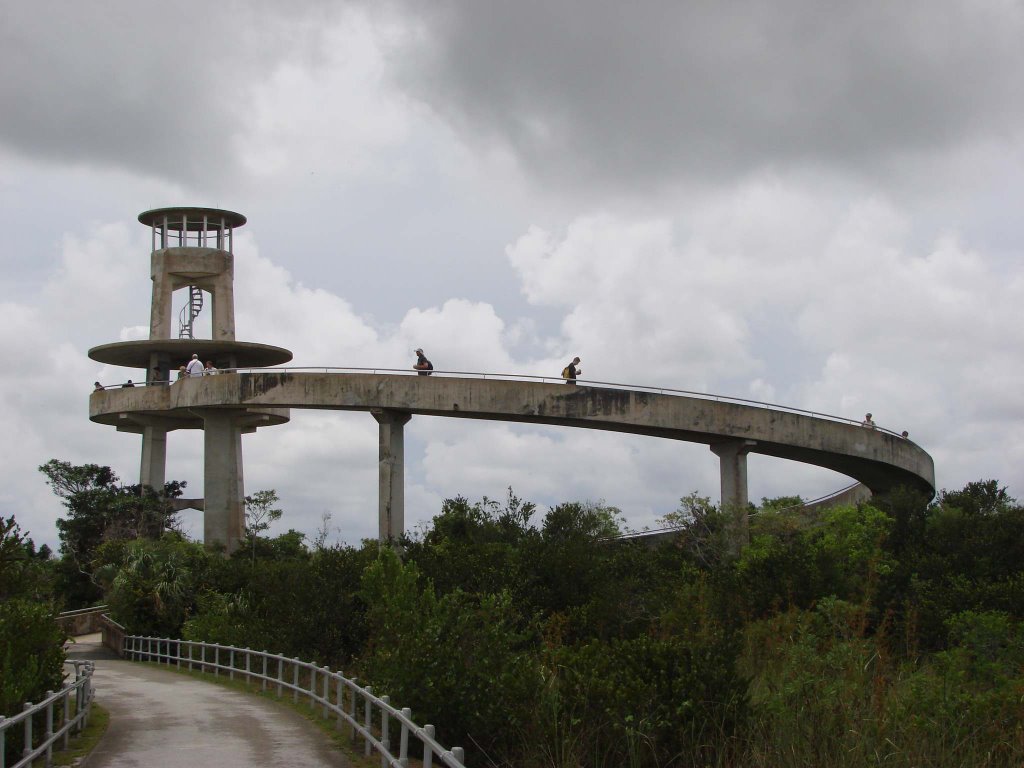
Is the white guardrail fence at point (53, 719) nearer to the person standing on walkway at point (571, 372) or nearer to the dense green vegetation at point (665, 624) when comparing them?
the dense green vegetation at point (665, 624)

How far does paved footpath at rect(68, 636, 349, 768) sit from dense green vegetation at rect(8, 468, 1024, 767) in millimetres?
1513

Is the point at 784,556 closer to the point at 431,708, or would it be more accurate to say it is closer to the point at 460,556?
the point at 460,556

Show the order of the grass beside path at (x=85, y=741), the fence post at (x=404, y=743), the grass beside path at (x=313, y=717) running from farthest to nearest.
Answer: the grass beside path at (x=85, y=741) < the grass beside path at (x=313, y=717) < the fence post at (x=404, y=743)

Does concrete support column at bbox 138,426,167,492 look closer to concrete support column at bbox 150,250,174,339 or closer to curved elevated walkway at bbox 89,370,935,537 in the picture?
concrete support column at bbox 150,250,174,339

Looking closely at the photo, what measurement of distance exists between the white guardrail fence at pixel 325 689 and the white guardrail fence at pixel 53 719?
3340 mm

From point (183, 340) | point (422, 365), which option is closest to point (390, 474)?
point (422, 365)

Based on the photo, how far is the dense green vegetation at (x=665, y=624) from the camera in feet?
46.2

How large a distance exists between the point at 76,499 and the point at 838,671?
4933 cm

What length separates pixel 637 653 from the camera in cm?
1555

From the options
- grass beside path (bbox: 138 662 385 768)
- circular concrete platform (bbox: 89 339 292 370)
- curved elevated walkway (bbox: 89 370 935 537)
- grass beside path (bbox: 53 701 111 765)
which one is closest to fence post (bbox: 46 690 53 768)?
grass beside path (bbox: 53 701 111 765)

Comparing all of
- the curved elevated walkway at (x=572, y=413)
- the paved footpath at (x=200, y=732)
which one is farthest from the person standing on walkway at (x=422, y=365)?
the paved footpath at (x=200, y=732)

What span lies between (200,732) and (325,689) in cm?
203

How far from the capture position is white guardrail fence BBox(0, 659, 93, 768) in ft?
43.1

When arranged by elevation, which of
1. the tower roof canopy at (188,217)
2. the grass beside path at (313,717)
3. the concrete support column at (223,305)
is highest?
the tower roof canopy at (188,217)
